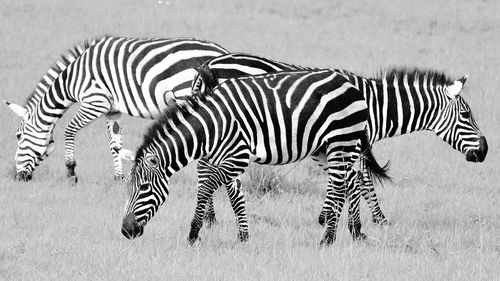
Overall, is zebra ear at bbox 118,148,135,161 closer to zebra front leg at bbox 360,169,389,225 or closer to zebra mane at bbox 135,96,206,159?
zebra mane at bbox 135,96,206,159

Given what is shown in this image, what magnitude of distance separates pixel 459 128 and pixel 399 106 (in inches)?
31.1

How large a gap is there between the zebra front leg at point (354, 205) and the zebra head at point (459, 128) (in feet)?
4.91

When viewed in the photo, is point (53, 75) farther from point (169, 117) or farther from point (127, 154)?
point (127, 154)

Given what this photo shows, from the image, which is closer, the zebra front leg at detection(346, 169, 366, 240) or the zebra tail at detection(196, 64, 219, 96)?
the zebra front leg at detection(346, 169, 366, 240)

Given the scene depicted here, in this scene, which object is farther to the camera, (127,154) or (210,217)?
(210,217)

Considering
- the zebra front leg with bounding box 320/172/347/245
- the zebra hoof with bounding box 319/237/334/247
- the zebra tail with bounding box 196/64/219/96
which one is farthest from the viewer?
the zebra tail with bounding box 196/64/219/96

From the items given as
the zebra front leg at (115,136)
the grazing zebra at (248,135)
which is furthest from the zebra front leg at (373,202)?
the zebra front leg at (115,136)

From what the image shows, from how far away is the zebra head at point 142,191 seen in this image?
24.5ft

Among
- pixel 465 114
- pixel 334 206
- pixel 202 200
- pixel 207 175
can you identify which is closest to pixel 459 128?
pixel 465 114

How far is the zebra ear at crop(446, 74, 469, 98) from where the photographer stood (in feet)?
31.4

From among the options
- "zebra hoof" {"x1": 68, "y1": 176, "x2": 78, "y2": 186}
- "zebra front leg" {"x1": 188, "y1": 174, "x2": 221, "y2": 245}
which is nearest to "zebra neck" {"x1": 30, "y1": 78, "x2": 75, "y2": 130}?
"zebra hoof" {"x1": 68, "y1": 176, "x2": 78, "y2": 186}

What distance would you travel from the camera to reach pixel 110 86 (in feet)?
38.1

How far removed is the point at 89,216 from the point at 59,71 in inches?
150

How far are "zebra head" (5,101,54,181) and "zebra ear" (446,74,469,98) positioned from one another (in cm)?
561
